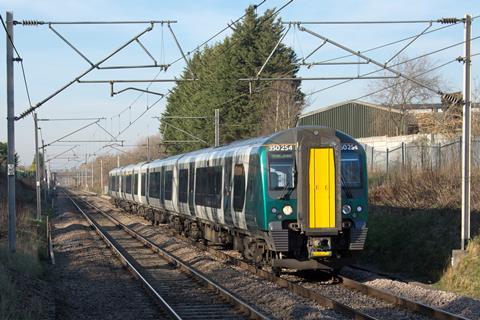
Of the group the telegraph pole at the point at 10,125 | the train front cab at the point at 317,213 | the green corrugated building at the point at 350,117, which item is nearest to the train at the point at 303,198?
the train front cab at the point at 317,213

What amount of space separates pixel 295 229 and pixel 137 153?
8195 cm

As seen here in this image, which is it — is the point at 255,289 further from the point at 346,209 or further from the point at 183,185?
the point at 183,185

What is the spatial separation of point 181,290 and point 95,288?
1.92 m

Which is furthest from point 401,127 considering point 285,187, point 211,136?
point 285,187

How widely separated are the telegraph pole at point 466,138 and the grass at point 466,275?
1.15 feet

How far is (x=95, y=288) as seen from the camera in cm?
1430

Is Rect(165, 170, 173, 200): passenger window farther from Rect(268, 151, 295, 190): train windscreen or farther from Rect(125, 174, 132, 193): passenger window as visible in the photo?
Rect(125, 174, 132, 193): passenger window

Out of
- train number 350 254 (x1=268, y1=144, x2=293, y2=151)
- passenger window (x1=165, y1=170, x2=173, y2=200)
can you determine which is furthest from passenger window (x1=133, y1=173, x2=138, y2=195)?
train number 350 254 (x1=268, y1=144, x2=293, y2=151)

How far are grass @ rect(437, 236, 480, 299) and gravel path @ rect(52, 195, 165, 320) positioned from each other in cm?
577

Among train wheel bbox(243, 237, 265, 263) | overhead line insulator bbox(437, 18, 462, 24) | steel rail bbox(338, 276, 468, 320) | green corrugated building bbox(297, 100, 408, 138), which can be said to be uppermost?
green corrugated building bbox(297, 100, 408, 138)

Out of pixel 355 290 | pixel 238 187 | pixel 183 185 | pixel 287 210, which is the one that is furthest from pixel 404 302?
pixel 183 185

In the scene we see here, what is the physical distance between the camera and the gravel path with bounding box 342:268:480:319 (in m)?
10.9

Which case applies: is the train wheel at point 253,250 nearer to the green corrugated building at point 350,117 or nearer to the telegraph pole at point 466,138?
the telegraph pole at point 466,138

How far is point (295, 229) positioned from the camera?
44.4 feet
